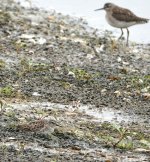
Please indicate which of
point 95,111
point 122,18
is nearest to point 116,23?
point 122,18

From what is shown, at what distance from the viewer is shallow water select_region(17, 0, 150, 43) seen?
18.1m

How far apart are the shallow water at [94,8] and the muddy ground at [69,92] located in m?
0.80

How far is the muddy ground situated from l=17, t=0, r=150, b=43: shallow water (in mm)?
795

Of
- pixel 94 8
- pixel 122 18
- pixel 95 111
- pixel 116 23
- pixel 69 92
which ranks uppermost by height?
pixel 95 111

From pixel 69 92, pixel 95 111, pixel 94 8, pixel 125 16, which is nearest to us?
pixel 95 111

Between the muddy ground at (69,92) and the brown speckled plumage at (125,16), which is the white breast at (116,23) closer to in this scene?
the brown speckled plumage at (125,16)

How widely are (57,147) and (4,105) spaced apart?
1695mm

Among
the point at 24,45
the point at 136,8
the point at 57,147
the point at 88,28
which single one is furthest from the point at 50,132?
the point at 136,8

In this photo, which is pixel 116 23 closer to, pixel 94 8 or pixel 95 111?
pixel 94 8

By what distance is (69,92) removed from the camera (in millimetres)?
10820

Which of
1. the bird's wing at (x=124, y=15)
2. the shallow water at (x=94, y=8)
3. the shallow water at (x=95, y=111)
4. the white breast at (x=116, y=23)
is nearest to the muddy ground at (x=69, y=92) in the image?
the shallow water at (x=95, y=111)

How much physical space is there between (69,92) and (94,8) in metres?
9.91

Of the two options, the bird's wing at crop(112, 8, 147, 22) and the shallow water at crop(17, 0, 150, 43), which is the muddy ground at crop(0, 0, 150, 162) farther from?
the shallow water at crop(17, 0, 150, 43)

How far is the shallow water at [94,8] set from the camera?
18.1 metres
